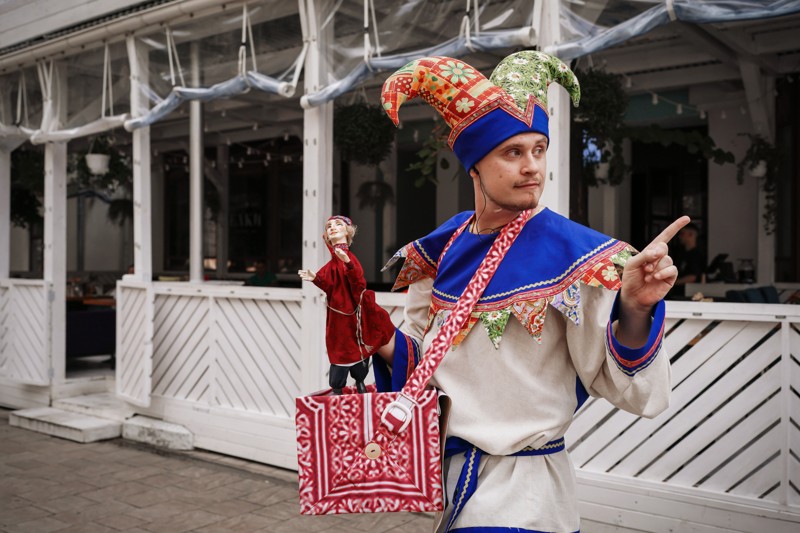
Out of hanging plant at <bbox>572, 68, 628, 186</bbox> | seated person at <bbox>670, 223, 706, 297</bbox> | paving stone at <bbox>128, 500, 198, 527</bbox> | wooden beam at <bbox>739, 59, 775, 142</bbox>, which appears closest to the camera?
paving stone at <bbox>128, 500, 198, 527</bbox>

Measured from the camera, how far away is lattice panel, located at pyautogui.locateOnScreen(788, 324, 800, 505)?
3.46 meters

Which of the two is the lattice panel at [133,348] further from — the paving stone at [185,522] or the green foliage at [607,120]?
the green foliage at [607,120]

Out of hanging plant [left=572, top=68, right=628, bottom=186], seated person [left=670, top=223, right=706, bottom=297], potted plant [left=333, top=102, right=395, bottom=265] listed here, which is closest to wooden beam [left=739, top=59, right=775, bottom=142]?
seated person [left=670, top=223, right=706, bottom=297]

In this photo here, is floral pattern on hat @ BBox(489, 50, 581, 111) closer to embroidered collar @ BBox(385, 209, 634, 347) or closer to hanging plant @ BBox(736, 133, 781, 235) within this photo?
embroidered collar @ BBox(385, 209, 634, 347)

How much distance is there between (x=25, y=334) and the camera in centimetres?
727

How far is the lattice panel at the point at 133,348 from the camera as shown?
591 cm

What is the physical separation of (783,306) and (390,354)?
243cm

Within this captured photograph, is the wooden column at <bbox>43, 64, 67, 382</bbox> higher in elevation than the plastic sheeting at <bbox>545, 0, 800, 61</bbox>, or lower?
lower

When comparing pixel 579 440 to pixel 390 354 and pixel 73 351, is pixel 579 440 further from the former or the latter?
pixel 73 351

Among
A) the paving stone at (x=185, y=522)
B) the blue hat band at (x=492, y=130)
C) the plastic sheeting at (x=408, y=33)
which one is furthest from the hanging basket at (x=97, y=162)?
the blue hat band at (x=492, y=130)

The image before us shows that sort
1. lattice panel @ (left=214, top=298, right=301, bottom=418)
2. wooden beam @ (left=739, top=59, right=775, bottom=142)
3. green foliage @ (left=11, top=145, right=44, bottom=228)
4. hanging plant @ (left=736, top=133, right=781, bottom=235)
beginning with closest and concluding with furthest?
lattice panel @ (left=214, top=298, right=301, bottom=418) → wooden beam @ (left=739, top=59, right=775, bottom=142) → hanging plant @ (left=736, top=133, right=781, bottom=235) → green foliage @ (left=11, top=145, right=44, bottom=228)

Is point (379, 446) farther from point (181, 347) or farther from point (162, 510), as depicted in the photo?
point (181, 347)

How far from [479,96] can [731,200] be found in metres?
8.01

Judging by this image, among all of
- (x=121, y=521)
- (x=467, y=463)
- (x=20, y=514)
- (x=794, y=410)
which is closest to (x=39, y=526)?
(x=20, y=514)
